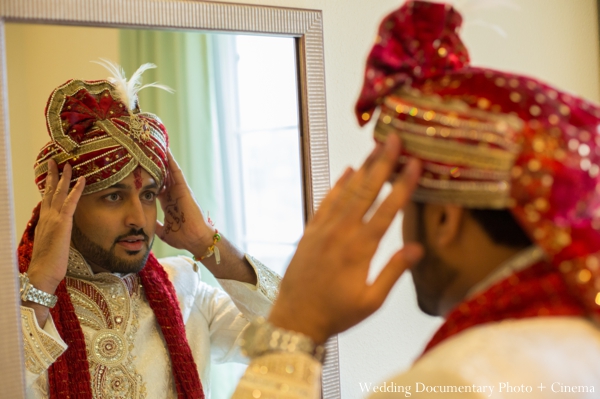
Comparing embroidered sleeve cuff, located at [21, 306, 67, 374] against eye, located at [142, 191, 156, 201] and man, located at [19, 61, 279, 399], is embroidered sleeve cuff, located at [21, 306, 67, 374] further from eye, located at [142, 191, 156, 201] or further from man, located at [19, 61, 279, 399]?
eye, located at [142, 191, 156, 201]

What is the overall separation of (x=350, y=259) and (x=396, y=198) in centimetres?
8

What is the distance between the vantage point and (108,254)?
0.95 metres

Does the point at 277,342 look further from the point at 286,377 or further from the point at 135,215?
the point at 135,215

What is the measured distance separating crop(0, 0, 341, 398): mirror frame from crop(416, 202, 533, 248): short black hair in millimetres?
584

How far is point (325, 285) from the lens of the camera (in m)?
0.62

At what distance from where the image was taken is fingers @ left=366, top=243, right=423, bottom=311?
0.61 metres

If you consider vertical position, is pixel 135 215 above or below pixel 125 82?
below

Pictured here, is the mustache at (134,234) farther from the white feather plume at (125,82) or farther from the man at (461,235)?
the man at (461,235)

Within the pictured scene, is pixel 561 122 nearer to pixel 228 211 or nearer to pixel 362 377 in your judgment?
pixel 228 211

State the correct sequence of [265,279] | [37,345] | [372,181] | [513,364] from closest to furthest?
1. [513,364]
2. [372,181]
3. [37,345]
4. [265,279]

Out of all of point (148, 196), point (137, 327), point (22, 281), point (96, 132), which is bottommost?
point (137, 327)

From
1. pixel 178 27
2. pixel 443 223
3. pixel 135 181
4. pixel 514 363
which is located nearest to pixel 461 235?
pixel 443 223

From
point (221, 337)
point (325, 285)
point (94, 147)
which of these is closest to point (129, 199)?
point (94, 147)

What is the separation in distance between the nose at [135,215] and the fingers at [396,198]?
0.48m
